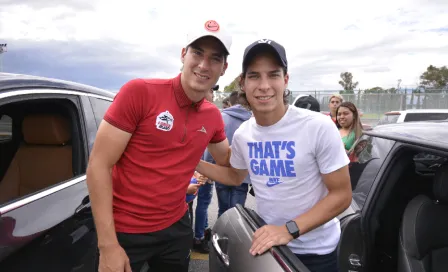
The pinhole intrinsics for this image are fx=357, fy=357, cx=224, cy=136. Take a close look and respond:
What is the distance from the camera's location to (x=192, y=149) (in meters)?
1.89

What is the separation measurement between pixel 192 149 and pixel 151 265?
0.72 metres

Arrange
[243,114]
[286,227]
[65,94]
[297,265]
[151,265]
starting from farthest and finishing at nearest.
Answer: [243,114] → [65,94] → [151,265] → [286,227] → [297,265]

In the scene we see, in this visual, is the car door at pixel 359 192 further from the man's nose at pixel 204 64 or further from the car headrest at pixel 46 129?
the car headrest at pixel 46 129

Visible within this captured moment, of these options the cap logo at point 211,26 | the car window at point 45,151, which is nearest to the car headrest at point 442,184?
the cap logo at point 211,26

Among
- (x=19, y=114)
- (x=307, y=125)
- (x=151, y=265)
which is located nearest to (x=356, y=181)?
(x=307, y=125)

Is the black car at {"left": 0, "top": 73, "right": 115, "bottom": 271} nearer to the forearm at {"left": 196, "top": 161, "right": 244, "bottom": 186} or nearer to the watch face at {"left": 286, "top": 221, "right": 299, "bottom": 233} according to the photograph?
the forearm at {"left": 196, "top": 161, "right": 244, "bottom": 186}

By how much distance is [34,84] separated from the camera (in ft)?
6.51

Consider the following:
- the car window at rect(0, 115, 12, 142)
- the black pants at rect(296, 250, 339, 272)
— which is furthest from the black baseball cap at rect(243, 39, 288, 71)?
the car window at rect(0, 115, 12, 142)

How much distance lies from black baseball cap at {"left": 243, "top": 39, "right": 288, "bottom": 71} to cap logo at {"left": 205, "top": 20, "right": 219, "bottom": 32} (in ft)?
0.71

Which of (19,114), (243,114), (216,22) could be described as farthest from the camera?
(243,114)

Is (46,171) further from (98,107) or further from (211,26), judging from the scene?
(211,26)

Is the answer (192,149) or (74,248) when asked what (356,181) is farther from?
(74,248)

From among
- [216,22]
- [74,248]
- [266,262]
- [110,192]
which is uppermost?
[216,22]

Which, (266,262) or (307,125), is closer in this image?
(266,262)
